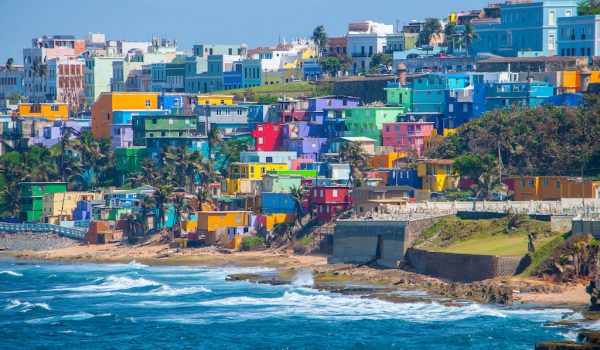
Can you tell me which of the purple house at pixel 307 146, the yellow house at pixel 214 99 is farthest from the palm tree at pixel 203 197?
the yellow house at pixel 214 99

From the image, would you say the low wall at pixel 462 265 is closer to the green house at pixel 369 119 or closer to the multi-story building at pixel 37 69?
the green house at pixel 369 119

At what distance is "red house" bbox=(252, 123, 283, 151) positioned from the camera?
133 metres

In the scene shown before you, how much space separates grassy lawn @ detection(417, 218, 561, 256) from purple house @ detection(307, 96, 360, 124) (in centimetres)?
4365

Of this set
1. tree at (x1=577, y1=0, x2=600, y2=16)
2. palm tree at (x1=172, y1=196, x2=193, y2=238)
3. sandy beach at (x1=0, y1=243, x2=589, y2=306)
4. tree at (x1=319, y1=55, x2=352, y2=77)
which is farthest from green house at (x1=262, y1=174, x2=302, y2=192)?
tree at (x1=319, y1=55, x2=352, y2=77)

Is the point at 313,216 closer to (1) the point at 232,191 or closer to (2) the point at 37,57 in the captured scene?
(1) the point at 232,191

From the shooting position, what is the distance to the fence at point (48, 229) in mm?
122375

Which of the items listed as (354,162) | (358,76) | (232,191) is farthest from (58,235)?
(358,76)

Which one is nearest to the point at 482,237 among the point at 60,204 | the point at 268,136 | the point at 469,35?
the point at 268,136

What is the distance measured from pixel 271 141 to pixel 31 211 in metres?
20.9

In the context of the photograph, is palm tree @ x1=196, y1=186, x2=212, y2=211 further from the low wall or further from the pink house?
the low wall

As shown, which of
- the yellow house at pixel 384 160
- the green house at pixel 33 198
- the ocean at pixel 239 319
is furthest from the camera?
the green house at pixel 33 198

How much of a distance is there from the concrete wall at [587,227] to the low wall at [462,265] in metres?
3.45

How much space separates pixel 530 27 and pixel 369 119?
66.1ft

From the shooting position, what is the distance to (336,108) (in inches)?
5315
